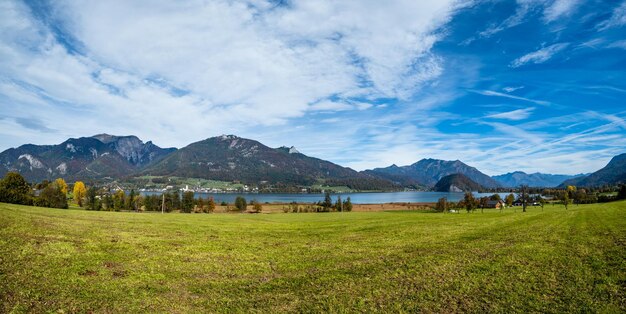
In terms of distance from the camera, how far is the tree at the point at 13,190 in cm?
7994

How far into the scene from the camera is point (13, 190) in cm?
8175

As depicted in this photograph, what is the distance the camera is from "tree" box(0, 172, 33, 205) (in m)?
79.9

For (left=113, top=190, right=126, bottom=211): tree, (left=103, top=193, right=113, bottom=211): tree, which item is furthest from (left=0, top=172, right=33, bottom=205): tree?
(left=103, top=193, right=113, bottom=211): tree

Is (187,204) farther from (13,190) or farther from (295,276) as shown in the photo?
(295,276)

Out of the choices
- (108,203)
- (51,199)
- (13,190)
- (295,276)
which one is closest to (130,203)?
(108,203)

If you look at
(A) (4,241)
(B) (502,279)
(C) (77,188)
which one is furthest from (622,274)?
(C) (77,188)

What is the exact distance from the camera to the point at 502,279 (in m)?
12.3

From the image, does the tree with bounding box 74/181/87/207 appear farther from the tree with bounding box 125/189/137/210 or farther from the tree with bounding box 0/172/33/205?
the tree with bounding box 0/172/33/205

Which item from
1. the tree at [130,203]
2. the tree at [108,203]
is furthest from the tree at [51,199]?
the tree at [130,203]

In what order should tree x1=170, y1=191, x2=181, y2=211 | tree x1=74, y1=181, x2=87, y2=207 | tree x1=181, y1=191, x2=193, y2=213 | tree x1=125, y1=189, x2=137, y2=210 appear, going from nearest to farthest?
tree x1=125, y1=189, x2=137, y2=210
tree x1=181, y1=191, x2=193, y2=213
tree x1=170, y1=191, x2=181, y2=211
tree x1=74, y1=181, x2=87, y2=207

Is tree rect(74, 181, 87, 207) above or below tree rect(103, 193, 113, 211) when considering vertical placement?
above

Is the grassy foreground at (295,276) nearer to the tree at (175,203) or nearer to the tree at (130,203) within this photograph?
the tree at (130,203)

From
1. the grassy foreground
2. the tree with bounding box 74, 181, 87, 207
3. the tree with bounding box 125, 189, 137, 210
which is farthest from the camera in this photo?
the tree with bounding box 74, 181, 87, 207

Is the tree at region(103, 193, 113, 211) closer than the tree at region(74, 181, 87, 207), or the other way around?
the tree at region(103, 193, 113, 211)
